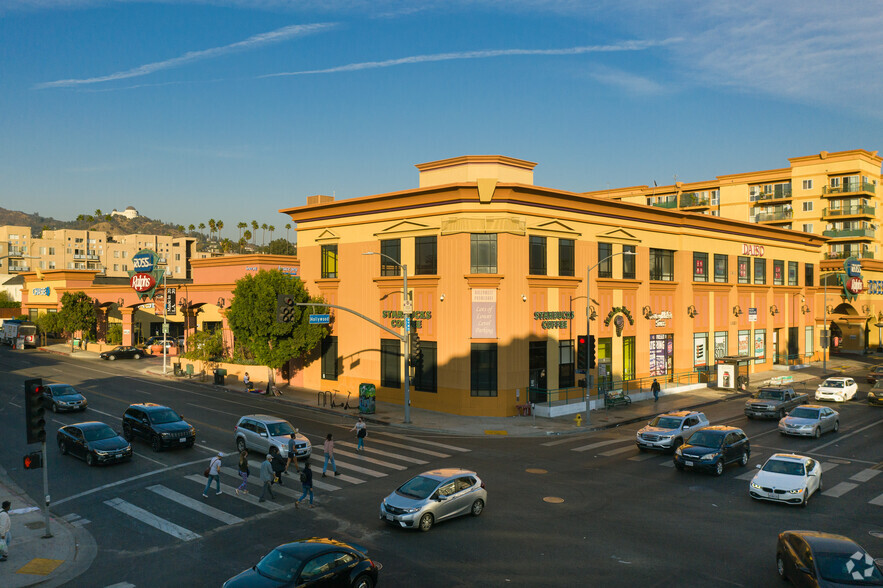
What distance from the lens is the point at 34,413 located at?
60.9ft

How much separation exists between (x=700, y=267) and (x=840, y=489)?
3451 cm

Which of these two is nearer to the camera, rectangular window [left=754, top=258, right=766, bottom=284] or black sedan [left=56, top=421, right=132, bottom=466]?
black sedan [left=56, top=421, right=132, bottom=466]

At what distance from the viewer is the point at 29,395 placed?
18453 millimetres

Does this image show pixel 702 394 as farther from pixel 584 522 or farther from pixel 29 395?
pixel 29 395

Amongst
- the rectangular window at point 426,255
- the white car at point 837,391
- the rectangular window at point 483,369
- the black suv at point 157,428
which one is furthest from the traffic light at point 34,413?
the white car at point 837,391

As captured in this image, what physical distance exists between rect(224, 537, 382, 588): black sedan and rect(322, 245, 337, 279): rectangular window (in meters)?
35.6

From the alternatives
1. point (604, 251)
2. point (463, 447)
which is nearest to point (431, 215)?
point (604, 251)

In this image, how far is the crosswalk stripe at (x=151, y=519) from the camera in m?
18.4

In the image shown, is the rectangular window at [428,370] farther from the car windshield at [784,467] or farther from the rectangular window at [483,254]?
the car windshield at [784,467]

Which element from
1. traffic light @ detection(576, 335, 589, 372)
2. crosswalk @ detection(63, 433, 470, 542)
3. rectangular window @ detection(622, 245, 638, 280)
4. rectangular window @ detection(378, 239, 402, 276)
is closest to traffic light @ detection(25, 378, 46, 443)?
crosswalk @ detection(63, 433, 470, 542)

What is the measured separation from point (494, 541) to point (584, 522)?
3.31 m

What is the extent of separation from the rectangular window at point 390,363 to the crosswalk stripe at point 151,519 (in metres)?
23.3

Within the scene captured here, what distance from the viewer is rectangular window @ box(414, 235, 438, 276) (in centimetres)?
4200

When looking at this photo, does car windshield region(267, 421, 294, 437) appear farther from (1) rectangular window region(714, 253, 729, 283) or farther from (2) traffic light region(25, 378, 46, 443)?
(1) rectangular window region(714, 253, 729, 283)
